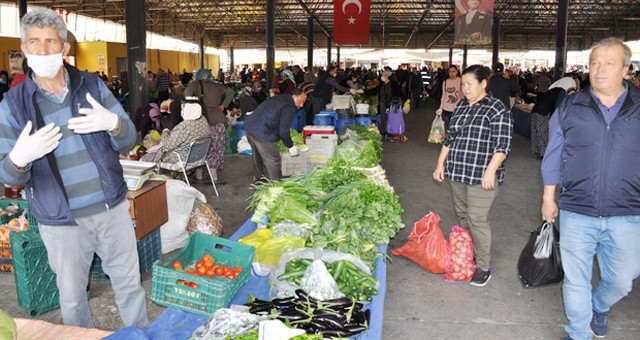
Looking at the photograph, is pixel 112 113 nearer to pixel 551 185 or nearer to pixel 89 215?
pixel 89 215

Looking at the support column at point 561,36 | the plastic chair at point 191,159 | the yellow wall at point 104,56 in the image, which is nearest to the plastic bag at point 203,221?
the plastic chair at point 191,159

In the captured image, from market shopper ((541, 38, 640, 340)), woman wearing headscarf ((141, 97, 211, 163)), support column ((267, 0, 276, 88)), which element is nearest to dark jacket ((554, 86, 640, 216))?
market shopper ((541, 38, 640, 340))

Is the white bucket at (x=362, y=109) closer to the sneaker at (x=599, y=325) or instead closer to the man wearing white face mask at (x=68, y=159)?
the sneaker at (x=599, y=325)

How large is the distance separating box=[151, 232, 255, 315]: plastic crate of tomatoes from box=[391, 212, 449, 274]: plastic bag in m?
1.76

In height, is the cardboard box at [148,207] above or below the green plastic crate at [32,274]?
above

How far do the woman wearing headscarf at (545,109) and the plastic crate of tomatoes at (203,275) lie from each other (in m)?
7.61

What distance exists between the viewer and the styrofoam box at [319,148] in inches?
293

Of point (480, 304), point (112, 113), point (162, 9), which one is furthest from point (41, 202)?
point (162, 9)

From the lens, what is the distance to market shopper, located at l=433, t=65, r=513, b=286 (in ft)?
13.5

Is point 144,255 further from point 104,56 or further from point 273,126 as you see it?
point 104,56

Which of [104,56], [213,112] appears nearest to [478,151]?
[213,112]

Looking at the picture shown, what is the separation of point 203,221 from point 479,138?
2.69 m

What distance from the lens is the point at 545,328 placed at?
12.4 ft

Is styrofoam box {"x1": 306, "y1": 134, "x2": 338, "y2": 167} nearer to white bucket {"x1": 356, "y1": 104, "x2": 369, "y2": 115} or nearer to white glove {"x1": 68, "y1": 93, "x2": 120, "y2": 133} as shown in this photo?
white bucket {"x1": 356, "y1": 104, "x2": 369, "y2": 115}
